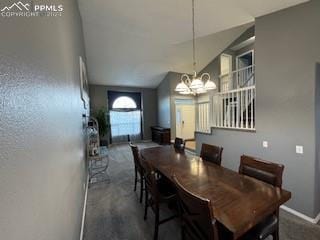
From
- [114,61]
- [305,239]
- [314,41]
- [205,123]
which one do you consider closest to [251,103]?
[314,41]

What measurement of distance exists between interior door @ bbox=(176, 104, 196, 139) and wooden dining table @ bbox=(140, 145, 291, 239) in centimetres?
558

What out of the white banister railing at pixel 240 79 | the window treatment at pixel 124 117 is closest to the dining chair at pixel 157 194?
the white banister railing at pixel 240 79

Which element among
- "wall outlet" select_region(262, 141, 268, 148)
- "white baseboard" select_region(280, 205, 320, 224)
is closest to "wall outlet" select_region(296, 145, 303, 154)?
"wall outlet" select_region(262, 141, 268, 148)

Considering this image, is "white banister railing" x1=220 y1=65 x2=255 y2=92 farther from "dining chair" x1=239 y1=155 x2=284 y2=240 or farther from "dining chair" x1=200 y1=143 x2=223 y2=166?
"dining chair" x1=239 y1=155 x2=284 y2=240

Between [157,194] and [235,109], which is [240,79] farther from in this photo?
[157,194]

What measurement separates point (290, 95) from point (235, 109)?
1.11 m

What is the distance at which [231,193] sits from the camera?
4.70 feet

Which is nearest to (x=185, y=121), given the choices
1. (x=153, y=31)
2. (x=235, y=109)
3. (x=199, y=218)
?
(x=235, y=109)

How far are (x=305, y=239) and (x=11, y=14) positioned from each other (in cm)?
315

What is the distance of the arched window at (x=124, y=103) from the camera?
812cm

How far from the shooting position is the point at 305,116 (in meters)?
2.31

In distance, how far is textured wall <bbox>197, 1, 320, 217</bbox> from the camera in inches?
89.4

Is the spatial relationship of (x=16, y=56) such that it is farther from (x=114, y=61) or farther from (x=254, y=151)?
(x=114, y=61)

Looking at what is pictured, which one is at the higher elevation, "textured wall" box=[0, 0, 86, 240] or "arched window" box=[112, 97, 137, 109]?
"arched window" box=[112, 97, 137, 109]
